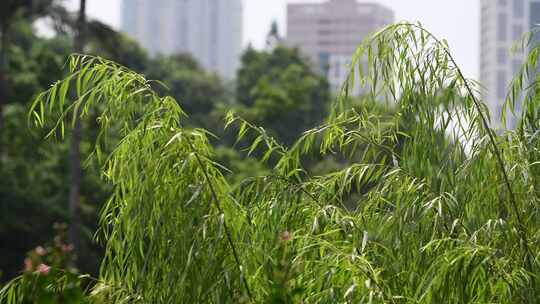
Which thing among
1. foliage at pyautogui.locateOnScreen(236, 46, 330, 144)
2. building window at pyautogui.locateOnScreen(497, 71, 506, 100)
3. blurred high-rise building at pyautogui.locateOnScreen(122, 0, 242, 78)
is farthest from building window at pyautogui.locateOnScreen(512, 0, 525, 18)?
blurred high-rise building at pyautogui.locateOnScreen(122, 0, 242, 78)

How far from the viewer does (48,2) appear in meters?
14.9

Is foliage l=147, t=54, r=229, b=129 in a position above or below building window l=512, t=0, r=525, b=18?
below

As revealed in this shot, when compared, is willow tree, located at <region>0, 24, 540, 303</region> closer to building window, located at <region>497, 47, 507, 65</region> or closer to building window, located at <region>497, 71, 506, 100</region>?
building window, located at <region>497, 71, 506, 100</region>

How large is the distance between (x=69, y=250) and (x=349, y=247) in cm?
153

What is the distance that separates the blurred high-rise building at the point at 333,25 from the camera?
105750 millimetres

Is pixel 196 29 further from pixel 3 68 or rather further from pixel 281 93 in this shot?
pixel 3 68

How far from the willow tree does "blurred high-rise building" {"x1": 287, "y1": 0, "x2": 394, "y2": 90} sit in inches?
3972

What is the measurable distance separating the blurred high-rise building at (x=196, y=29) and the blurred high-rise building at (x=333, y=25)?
80.1ft

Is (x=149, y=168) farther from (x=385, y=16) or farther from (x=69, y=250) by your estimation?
(x=385, y=16)

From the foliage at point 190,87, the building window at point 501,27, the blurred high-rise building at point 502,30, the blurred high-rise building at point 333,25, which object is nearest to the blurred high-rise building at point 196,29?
the blurred high-rise building at point 333,25

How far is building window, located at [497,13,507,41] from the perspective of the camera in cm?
7881

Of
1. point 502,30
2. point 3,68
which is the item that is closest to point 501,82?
point 502,30

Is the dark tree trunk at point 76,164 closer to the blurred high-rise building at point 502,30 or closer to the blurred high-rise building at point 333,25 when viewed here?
the blurred high-rise building at point 502,30

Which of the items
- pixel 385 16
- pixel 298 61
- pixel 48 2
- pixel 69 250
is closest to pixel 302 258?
pixel 69 250
